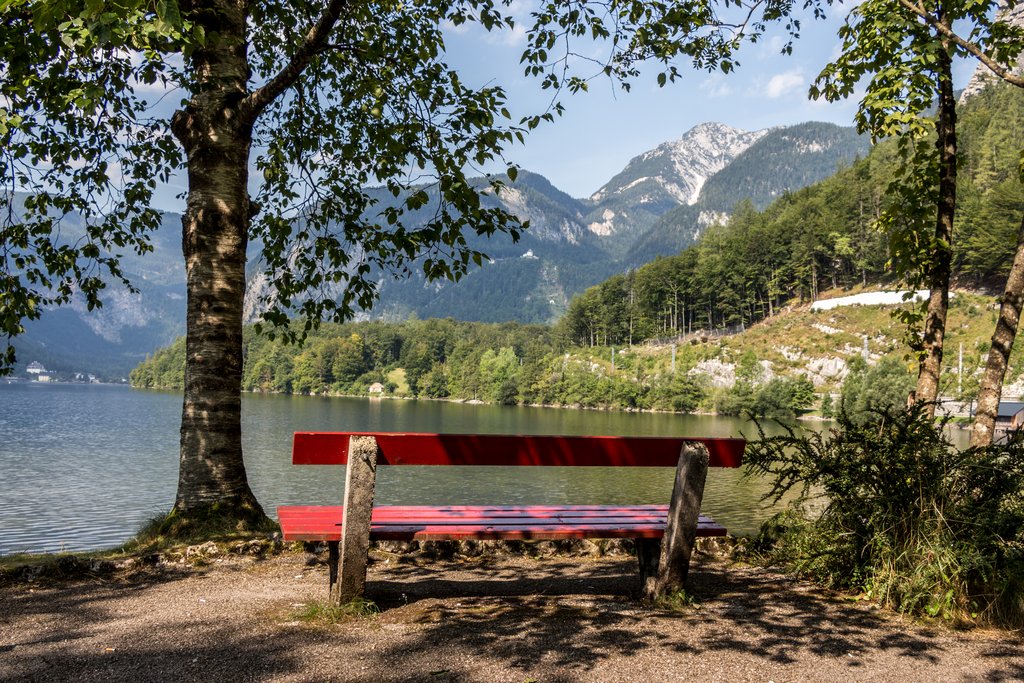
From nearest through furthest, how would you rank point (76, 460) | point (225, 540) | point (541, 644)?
point (541, 644) < point (225, 540) < point (76, 460)

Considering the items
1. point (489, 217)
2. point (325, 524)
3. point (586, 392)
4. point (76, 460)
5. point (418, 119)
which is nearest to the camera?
point (325, 524)

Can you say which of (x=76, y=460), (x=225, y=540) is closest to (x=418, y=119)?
(x=225, y=540)

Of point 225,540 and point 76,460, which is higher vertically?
point 225,540

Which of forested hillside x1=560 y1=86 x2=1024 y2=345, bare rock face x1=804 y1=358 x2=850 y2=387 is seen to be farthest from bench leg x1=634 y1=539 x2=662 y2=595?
forested hillside x1=560 y1=86 x2=1024 y2=345

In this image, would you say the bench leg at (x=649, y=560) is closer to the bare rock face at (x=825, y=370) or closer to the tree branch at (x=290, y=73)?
the tree branch at (x=290, y=73)

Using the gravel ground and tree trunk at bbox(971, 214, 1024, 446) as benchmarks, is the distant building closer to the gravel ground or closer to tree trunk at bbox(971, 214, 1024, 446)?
tree trunk at bbox(971, 214, 1024, 446)

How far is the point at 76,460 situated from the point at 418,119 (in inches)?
1435

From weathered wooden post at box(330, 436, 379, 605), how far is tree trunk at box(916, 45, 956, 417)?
248 inches

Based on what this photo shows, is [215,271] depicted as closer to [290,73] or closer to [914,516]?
[290,73]

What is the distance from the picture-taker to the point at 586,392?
12225 cm

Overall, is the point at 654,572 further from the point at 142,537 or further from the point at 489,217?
the point at 142,537

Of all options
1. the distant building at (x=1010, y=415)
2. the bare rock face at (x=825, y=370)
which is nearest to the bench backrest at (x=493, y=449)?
the distant building at (x=1010, y=415)

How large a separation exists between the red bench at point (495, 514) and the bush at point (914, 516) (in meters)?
1.30

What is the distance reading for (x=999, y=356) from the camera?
24.3ft
